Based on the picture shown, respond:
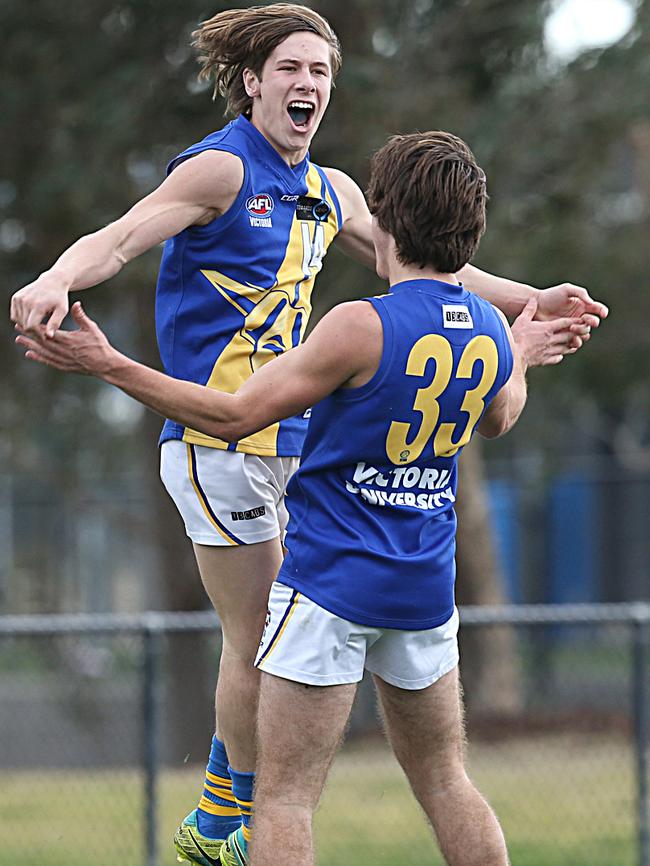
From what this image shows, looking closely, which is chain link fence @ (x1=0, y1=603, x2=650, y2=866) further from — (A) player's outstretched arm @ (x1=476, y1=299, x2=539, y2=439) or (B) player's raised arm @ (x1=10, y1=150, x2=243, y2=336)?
(B) player's raised arm @ (x1=10, y1=150, x2=243, y2=336)

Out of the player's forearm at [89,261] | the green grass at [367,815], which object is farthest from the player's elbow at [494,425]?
the green grass at [367,815]

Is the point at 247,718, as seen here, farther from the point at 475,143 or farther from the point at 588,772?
the point at 475,143

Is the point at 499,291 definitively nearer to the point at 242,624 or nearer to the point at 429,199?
the point at 429,199

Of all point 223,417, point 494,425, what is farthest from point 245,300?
point 494,425

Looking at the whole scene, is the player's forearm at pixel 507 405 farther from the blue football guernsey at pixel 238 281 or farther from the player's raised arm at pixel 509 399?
the blue football guernsey at pixel 238 281

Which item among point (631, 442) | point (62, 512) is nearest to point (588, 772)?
point (631, 442)

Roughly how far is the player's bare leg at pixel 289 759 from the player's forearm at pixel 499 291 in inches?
56.7

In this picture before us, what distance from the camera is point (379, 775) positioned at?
9547 millimetres

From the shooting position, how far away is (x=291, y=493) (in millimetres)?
4016

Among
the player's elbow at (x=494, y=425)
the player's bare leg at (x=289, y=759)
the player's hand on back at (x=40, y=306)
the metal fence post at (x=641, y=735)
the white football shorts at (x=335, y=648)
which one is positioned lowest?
the metal fence post at (x=641, y=735)

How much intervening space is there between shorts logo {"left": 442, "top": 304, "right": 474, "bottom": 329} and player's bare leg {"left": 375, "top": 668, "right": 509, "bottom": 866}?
99 centimetres

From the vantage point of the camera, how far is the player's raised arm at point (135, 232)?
3527 mm

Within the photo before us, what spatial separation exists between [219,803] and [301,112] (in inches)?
81.8

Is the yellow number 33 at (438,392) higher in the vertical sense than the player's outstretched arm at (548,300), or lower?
lower
